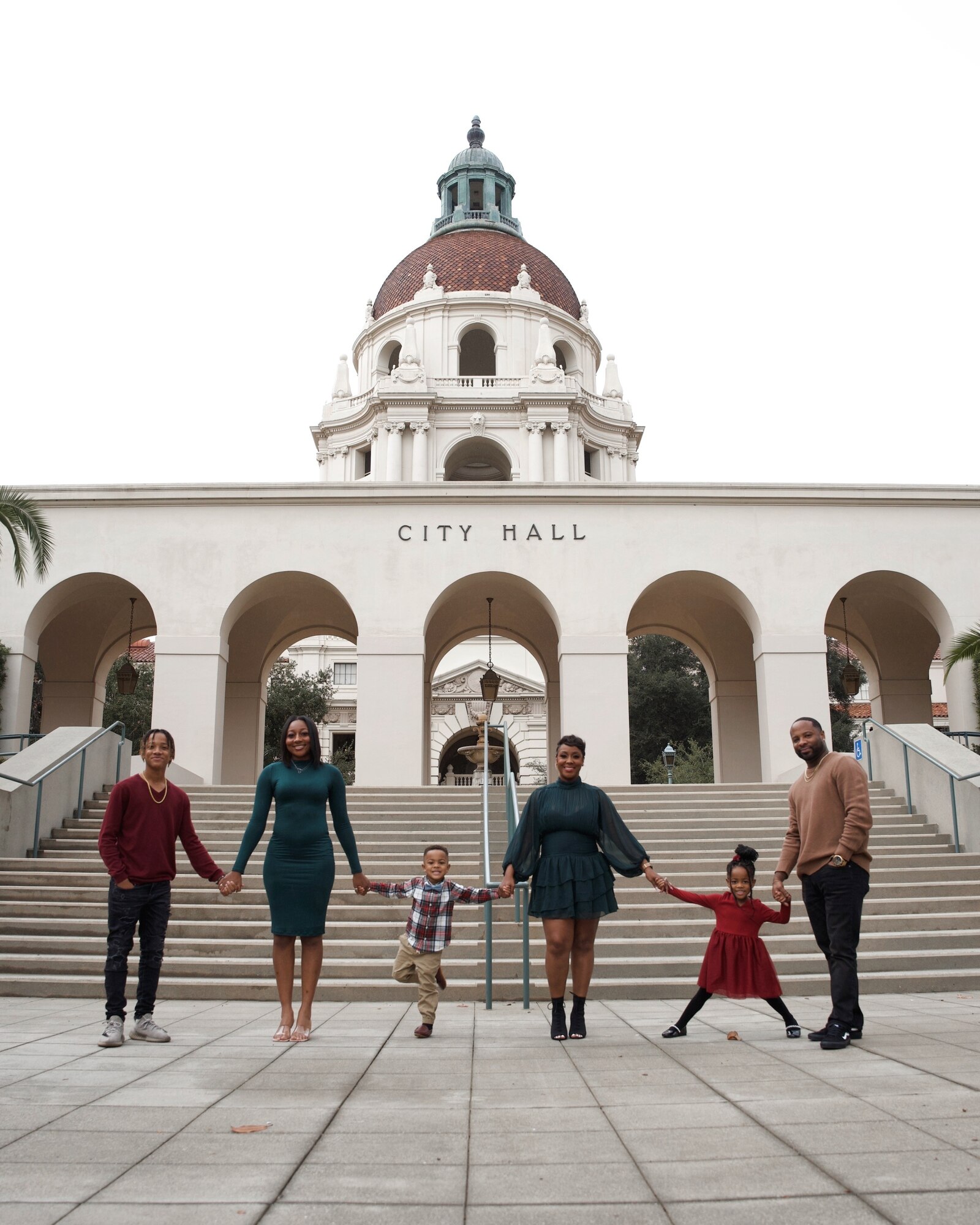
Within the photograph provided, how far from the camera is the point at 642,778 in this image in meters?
48.8

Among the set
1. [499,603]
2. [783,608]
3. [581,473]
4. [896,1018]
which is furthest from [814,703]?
[581,473]

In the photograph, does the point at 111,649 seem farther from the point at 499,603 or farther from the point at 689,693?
the point at 689,693

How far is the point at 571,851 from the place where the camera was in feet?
21.0

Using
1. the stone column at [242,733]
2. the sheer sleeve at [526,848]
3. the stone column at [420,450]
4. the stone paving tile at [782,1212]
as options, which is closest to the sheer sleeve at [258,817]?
the sheer sleeve at [526,848]

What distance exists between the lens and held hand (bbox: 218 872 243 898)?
594cm

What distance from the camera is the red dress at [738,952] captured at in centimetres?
621

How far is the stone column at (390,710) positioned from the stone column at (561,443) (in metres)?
22.7

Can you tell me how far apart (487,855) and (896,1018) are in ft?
13.3

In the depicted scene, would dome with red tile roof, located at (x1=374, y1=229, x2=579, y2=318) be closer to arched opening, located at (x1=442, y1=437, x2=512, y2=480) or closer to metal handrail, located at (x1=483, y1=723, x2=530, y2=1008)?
arched opening, located at (x1=442, y1=437, x2=512, y2=480)

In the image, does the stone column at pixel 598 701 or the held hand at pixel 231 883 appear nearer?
the held hand at pixel 231 883

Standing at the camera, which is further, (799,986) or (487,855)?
(487,855)

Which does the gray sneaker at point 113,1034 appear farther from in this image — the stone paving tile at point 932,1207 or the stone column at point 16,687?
the stone column at point 16,687

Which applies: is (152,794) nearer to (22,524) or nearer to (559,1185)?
(559,1185)

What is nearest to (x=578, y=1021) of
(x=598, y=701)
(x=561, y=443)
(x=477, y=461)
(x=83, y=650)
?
(x=598, y=701)
